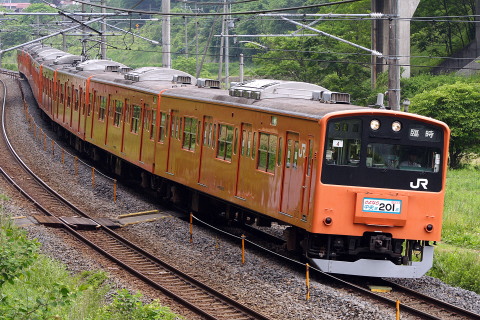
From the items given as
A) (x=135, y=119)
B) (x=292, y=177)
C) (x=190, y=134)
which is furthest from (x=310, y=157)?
(x=135, y=119)

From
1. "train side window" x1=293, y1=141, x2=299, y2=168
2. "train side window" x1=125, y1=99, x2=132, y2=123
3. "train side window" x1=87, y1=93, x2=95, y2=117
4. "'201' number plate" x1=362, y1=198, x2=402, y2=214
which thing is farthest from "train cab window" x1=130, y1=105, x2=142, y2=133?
"'201' number plate" x1=362, y1=198, x2=402, y2=214

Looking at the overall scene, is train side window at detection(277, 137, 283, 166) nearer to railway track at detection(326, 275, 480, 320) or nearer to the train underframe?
the train underframe

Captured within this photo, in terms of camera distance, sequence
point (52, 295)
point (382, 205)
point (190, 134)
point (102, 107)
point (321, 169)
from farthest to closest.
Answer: point (102, 107)
point (190, 134)
point (382, 205)
point (321, 169)
point (52, 295)

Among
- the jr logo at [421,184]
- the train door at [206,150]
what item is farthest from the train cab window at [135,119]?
the jr logo at [421,184]

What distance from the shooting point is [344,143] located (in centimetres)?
1288

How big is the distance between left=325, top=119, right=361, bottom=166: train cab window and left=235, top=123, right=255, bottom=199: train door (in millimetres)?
2574

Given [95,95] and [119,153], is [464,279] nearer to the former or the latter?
[119,153]

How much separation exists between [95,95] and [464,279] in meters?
14.9

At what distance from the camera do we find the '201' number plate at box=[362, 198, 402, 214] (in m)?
12.8

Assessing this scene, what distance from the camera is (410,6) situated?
4172 cm

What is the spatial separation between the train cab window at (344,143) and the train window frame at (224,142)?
11.7 feet

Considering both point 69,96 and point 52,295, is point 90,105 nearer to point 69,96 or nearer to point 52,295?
point 69,96

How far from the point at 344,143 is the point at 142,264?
165 inches

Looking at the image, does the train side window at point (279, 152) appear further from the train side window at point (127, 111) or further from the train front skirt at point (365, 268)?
the train side window at point (127, 111)
